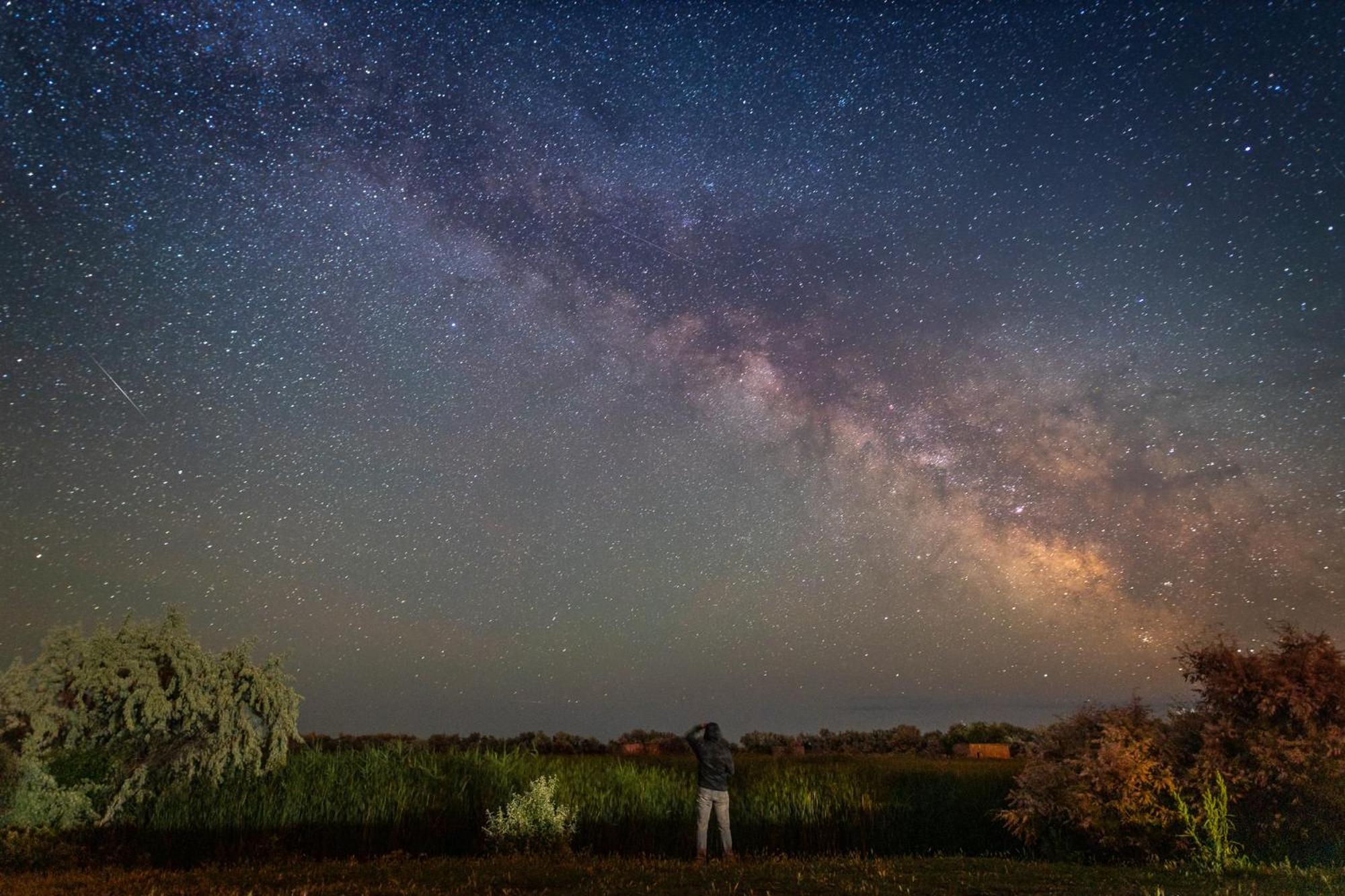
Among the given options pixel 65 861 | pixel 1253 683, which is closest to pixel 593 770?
pixel 65 861

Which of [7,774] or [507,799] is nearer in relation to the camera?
[7,774]

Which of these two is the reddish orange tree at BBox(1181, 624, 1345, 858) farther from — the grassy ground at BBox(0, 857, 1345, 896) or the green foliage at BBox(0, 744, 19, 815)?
the green foliage at BBox(0, 744, 19, 815)

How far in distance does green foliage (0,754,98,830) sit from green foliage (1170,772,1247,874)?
65.2 ft

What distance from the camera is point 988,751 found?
36.5 m

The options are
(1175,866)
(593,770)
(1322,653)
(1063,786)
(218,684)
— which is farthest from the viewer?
(593,770)

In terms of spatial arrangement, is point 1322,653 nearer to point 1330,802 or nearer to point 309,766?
point 1330,802

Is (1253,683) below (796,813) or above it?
above

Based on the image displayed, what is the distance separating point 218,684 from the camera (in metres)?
19.0

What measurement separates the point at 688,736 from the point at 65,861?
1127 cm

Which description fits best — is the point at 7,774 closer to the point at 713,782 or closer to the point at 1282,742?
the point at 713,782

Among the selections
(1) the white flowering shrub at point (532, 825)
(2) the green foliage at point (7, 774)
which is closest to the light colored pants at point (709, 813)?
(1) the white flowering shrub at point (532, 825)

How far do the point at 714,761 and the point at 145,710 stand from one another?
1185 cm

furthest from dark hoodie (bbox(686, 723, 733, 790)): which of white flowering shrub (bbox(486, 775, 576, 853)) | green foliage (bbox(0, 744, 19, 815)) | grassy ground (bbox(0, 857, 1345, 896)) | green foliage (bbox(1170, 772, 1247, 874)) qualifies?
green foliage (bbox(0, 744, 19, 815))

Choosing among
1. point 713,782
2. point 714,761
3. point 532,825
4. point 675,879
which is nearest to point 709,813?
point 713,782
